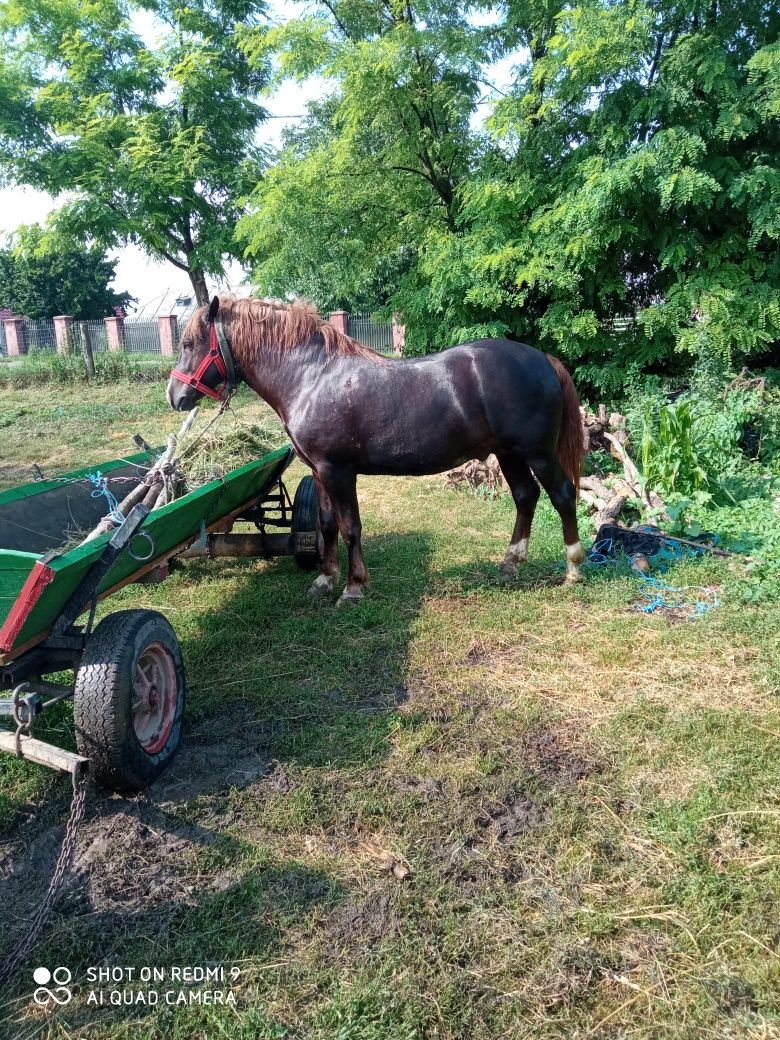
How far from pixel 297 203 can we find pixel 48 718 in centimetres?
831

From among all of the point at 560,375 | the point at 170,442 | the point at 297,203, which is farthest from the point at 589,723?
the point at 297,203

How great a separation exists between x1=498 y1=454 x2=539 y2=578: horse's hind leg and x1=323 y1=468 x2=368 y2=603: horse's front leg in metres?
1.13

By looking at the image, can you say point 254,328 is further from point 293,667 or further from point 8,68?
point 8,68

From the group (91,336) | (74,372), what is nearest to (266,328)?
(74,372)

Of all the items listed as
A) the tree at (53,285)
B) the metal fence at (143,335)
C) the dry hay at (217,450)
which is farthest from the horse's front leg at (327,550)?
the tree at (53,285)

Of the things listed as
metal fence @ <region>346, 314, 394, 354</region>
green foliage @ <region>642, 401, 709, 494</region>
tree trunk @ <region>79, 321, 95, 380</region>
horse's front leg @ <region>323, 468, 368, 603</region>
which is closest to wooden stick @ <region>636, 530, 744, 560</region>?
green foliage @ <region>642, 401, 709, 494</region>

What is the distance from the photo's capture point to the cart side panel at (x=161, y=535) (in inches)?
98.7

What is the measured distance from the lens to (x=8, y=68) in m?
16.2

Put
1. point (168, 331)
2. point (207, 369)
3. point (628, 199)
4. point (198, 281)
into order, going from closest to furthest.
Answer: point (207, 369) → point (628, 199) → point (198, 281) → point (168, 331)

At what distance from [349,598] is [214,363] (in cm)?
193

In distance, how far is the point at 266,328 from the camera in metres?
4.78

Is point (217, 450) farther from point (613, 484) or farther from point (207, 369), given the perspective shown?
point (613, 484)

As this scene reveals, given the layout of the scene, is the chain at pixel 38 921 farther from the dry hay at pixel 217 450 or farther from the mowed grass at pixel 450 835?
the dry hay at pixel 217 450

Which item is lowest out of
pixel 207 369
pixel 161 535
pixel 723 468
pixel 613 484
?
pixel 613 484
